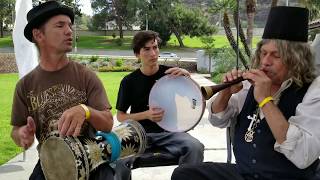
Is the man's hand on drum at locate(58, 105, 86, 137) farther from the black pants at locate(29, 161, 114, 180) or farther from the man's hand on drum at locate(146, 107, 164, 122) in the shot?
the man's hand on drum at locate(146, 107, 164, 122)

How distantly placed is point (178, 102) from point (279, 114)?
1.21 m

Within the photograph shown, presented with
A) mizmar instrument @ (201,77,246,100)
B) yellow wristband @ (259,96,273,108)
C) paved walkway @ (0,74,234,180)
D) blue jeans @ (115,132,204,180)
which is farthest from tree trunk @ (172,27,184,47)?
yellow wristband @ (259,96,273,108)

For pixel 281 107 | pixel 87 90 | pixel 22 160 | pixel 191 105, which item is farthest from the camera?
pixel 22 160

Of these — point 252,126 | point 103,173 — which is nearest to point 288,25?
point 252,126

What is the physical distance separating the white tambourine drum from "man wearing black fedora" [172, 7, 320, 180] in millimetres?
574

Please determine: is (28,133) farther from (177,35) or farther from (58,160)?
(177,35)

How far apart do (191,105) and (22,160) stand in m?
2.82

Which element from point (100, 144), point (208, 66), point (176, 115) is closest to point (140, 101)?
point (176, 115)

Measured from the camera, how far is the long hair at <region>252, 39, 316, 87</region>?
2.64m

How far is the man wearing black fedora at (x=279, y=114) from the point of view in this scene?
8.11 ft

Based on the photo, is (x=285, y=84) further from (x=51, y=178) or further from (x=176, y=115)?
(x=51, y=178)

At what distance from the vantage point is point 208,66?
28.2 meters

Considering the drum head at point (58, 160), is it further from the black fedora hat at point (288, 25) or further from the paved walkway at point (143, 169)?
the paved walkway at point (143, 169)

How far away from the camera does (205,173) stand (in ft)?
9.25
